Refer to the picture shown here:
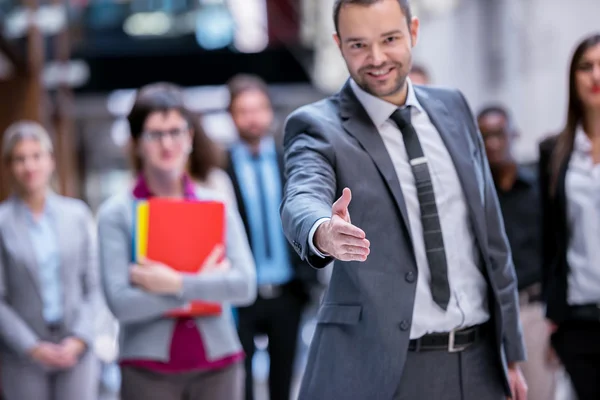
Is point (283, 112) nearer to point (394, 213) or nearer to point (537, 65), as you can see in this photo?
point (537, 65)

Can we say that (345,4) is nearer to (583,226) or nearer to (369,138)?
(369,138)

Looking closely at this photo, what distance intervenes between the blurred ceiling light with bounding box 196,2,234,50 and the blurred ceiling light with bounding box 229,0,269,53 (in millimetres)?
167

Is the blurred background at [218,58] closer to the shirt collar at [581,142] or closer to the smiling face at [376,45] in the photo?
the shirt collar at [581,142]

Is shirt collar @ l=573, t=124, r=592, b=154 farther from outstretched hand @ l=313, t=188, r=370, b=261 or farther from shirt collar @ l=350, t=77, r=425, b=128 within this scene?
outstretched hand @ l=313, t=188, r=370, b=261

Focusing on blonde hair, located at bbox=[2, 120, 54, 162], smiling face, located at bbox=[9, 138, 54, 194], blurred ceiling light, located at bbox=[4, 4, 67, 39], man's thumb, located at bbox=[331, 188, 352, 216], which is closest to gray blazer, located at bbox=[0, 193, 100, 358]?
Result: smiling face, located at bbox=[9, 138, 54, 194]

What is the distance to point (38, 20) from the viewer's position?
7.46 metres

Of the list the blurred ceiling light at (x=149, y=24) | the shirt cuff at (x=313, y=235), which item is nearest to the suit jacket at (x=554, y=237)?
the shirt cuff at (x=313, y=235)

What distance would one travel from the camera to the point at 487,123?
4.38 m

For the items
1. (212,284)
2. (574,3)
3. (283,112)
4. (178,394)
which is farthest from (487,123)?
(283,112)

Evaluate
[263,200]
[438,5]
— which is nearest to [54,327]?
[263,200]

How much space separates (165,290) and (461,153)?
1.31m

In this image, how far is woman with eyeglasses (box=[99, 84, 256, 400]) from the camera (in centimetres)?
324

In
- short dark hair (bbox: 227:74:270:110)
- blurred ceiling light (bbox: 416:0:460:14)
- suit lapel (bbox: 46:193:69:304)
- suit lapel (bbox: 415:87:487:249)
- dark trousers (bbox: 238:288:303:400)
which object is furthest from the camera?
blurred ceiling light (bbox: 416:0:460:14)

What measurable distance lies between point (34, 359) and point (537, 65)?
5.39m
